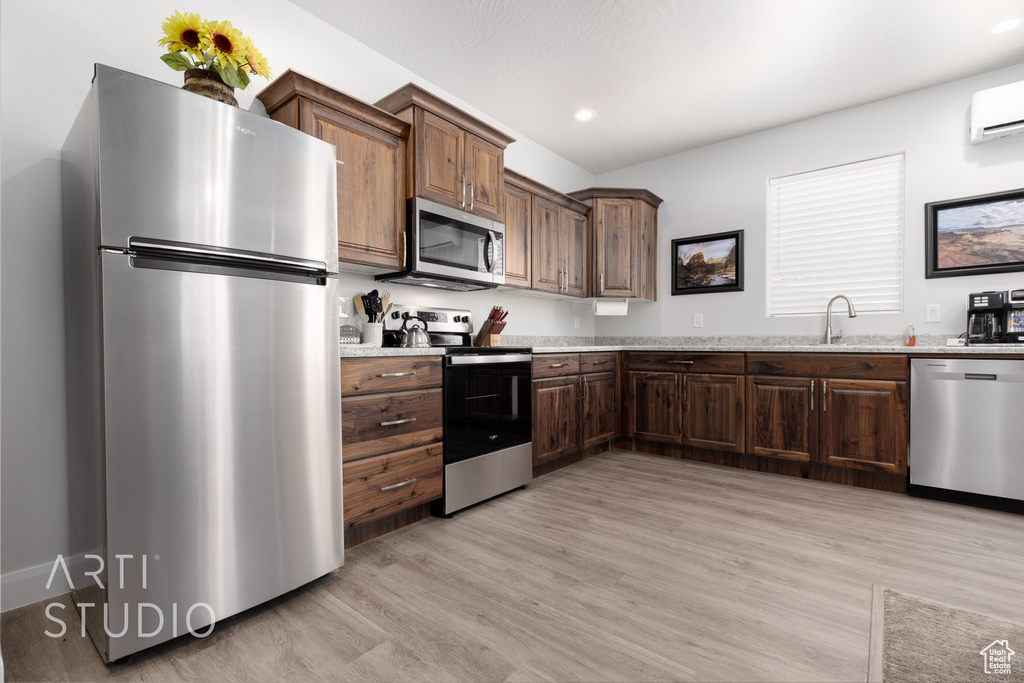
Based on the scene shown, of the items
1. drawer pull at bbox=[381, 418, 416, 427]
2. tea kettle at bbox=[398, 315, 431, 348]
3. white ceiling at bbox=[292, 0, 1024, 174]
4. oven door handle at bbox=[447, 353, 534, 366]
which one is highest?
white ceiling at bbox=[292, 0, 1024, 174]

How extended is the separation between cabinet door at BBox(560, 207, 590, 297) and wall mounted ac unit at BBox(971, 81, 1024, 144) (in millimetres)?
2678

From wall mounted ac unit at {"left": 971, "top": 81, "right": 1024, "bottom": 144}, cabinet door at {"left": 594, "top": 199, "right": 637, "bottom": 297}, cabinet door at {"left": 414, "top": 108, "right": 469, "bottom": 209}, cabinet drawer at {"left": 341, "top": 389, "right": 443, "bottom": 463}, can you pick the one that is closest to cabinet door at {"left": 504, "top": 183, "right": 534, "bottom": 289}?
cabinet door at {"left": 414, "top": 108, "right": 469, "bottom": 209}

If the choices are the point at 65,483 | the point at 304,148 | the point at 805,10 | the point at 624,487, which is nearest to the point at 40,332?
the point at 65,483

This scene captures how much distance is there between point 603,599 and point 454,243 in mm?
2062

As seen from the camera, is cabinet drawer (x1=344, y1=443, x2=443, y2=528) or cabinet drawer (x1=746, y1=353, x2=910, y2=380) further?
cabinet drawer (x1=746, y1=353, x2=910, y2=380)

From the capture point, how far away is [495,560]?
6.64 ft

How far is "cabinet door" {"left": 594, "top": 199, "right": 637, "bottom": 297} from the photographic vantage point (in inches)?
168

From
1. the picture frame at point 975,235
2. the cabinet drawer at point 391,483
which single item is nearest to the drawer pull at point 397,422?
the cabinet drawer at point 391,483

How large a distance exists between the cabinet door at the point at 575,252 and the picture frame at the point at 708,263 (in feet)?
2.90

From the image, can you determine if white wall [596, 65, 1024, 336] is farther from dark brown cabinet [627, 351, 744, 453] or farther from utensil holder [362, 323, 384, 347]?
utensil holder [362, 323, 384, 347]

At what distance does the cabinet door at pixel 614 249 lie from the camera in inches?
168

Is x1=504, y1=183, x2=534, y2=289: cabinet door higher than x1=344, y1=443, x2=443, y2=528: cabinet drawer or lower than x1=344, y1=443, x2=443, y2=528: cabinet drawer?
higher

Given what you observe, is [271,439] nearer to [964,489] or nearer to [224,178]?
[224,178]

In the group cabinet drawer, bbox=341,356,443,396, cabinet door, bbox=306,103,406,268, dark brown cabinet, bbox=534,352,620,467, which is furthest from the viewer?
dark brown cabinet, bbox=534,352,620,467
